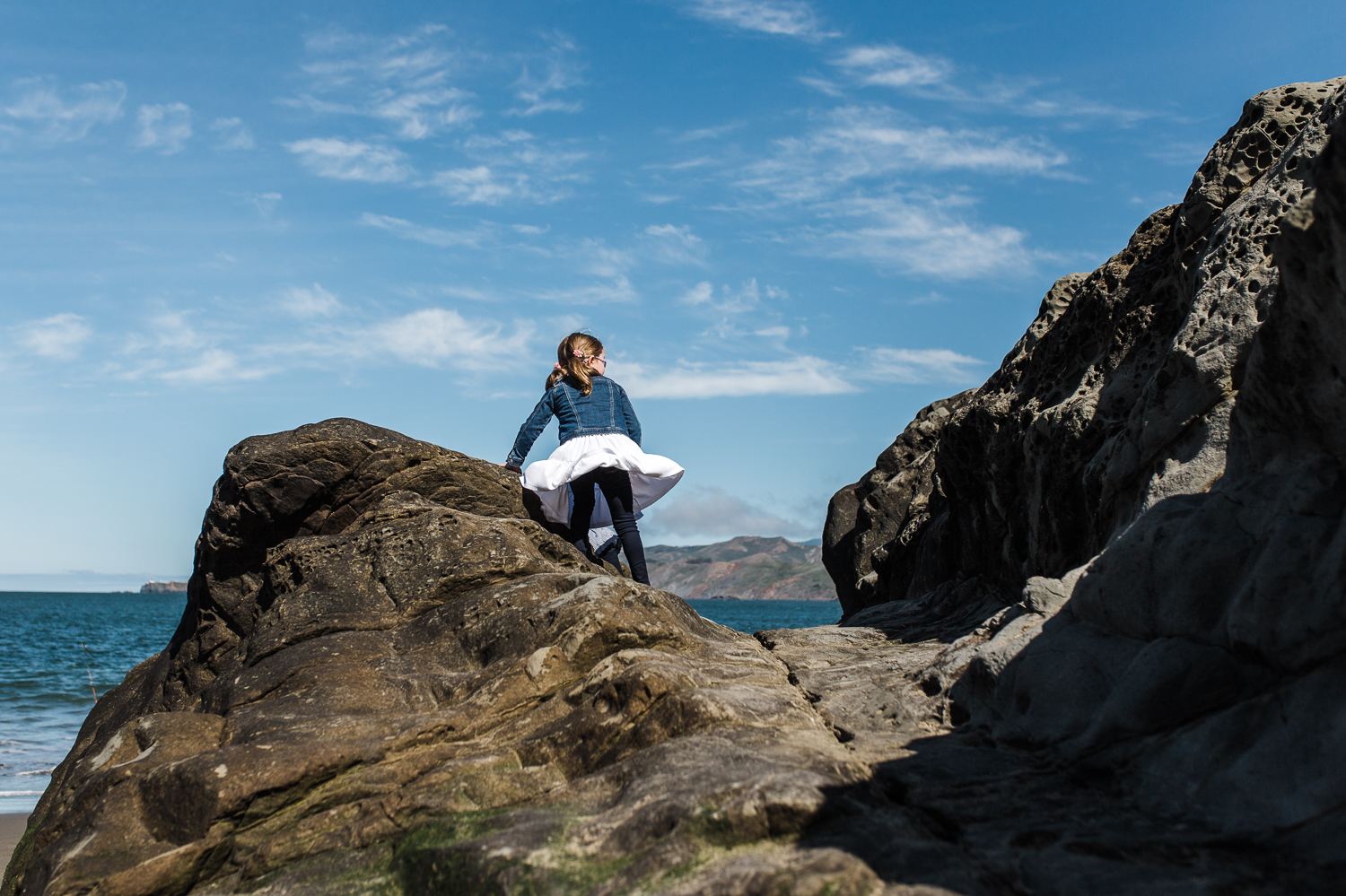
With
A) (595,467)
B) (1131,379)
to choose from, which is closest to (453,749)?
(595,467)

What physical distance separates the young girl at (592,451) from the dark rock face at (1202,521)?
2.61 metres

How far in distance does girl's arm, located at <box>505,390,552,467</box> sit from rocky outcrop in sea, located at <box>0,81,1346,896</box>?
3.74 feet

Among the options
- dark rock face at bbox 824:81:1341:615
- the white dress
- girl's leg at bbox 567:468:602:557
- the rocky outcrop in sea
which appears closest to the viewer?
the rocky outcrop in sea

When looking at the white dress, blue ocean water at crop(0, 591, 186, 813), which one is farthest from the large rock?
blue ocean water at crop(0, 591, 186, 813)

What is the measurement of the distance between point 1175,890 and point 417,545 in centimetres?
561

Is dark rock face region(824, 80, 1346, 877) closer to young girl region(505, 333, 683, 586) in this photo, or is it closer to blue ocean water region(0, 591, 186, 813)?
young girl region(505, 333, 683, 586)

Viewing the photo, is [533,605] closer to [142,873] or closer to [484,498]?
[142,873]

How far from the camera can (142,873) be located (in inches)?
164

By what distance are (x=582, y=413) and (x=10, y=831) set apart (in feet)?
25.9

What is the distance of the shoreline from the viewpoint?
9.31 m

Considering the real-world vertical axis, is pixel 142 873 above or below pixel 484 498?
below

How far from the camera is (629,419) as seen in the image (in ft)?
28.7

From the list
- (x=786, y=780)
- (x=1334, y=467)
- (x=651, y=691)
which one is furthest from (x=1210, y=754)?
(x=651, y=691)

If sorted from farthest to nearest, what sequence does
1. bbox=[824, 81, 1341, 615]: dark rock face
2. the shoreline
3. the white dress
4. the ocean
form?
the ocean < the shoreline < the white dress < bbox=[824, 81, 1341, 615]: dark rock face
